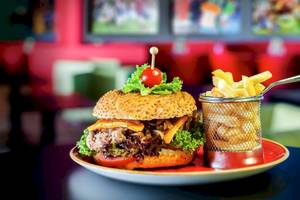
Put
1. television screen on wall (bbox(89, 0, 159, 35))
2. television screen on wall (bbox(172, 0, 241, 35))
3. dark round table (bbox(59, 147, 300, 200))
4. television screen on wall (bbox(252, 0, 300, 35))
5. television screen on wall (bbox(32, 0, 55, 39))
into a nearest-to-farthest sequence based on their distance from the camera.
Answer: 1. dark round table (bbox(59, 147, 300, 200))
2. television screen on wall (bbox(32, 0, 55, 39))
3. television screen on wall (bbox(89, 0, 159, 35))
4. television screen on wall (bbox(172, 0, 241, 35))
5. television screen on wall (bbox(252, 0, 300, 35))

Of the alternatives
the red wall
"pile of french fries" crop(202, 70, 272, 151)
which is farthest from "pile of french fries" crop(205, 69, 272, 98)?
the red wall

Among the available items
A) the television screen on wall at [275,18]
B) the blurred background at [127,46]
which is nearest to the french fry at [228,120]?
the blurred background at [127,46]

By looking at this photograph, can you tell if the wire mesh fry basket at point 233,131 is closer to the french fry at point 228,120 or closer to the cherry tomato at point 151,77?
the french fry at point 228,120

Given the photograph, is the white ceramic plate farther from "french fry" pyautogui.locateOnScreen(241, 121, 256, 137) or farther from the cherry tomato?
the cherry tomato

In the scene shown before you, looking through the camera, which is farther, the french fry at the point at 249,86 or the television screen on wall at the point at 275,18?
the television screen on wall at the point at 275,18

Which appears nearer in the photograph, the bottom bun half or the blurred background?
the bottom bun half

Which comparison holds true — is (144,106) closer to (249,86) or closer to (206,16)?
(249,86)

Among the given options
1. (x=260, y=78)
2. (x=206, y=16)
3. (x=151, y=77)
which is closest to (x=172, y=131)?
(x=151, y=77)

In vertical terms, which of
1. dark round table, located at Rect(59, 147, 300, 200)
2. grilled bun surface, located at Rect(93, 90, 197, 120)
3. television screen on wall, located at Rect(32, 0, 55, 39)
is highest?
television screen on wall, located at Rect(32, 0, 55, 39)
